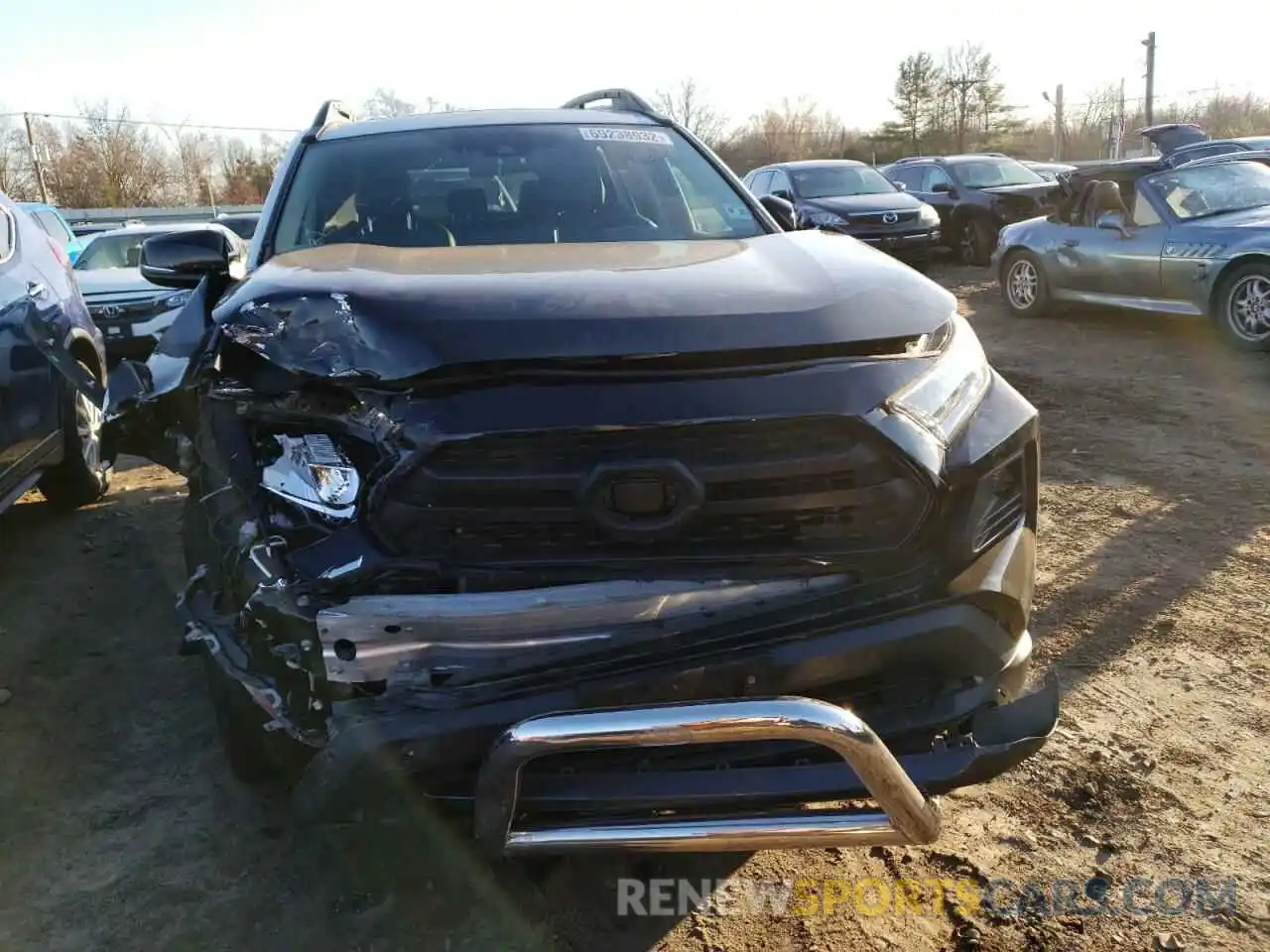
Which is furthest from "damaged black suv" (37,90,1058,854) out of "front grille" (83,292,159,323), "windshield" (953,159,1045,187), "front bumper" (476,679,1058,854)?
"windshield" (953,159,1045,187)

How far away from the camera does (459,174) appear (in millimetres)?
3561

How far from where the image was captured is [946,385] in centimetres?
221

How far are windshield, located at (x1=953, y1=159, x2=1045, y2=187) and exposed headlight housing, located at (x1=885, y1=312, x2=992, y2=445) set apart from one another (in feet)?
45.5

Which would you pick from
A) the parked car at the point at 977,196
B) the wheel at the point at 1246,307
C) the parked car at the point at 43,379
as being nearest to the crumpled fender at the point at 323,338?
→ the parked car at the point at 43,379

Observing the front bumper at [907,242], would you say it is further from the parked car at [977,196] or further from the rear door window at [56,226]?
the rear door window at [56,226]

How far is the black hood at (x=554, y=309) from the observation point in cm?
202

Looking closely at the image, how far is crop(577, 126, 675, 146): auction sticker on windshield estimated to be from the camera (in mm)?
3881

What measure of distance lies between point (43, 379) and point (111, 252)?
299 inches

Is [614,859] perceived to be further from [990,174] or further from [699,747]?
[990,174]

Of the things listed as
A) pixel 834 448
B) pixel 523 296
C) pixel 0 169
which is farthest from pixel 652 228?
pixel 0 169

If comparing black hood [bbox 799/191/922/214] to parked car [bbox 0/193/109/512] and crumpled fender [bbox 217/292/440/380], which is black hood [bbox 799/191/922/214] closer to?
parked car [bbox 0/193/109/512]

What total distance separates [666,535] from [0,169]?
5062cm

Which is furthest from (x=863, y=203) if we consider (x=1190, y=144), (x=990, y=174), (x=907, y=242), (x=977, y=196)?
(x=1190, y=144)

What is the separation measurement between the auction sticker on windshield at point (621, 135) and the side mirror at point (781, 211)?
449 millimetres
